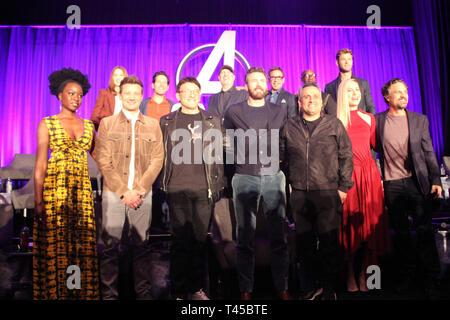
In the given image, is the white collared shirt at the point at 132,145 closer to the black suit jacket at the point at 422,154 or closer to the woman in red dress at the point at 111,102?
the woman in red dress at the point at 111,102

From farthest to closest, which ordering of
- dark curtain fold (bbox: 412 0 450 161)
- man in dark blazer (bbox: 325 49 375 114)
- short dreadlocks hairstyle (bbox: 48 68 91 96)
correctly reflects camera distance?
1. dark curtain fold (bbox: 412 0 450 161)
2. man in dark blazer (bbox: 325 49 375 114)
3. short dreadlocks hairstyle (bbox: 48 68 91 96)

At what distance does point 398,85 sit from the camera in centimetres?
355

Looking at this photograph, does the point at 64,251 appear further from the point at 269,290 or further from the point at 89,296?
the point at 269,290

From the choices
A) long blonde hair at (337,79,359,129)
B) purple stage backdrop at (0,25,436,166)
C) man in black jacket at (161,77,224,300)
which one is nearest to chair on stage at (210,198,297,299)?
man in black jacket at (161,77,224,300)

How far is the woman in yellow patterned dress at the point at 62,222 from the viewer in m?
2.96

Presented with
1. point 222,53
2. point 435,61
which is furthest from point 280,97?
point 435,61

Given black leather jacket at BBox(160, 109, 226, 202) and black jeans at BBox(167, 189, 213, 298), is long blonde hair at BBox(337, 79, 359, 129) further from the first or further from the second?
black jeans at BBox(167, 189, 213, 298)

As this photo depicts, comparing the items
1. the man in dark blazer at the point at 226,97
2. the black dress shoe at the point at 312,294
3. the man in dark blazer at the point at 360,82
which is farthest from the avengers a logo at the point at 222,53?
the black dress shoe at the point at 312,294

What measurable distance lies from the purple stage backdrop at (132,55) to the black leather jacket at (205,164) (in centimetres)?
556

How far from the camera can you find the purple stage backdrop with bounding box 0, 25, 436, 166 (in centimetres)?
870

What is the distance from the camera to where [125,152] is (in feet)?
10.2

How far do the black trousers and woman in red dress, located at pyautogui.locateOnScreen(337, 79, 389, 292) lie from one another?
17.6 inches
